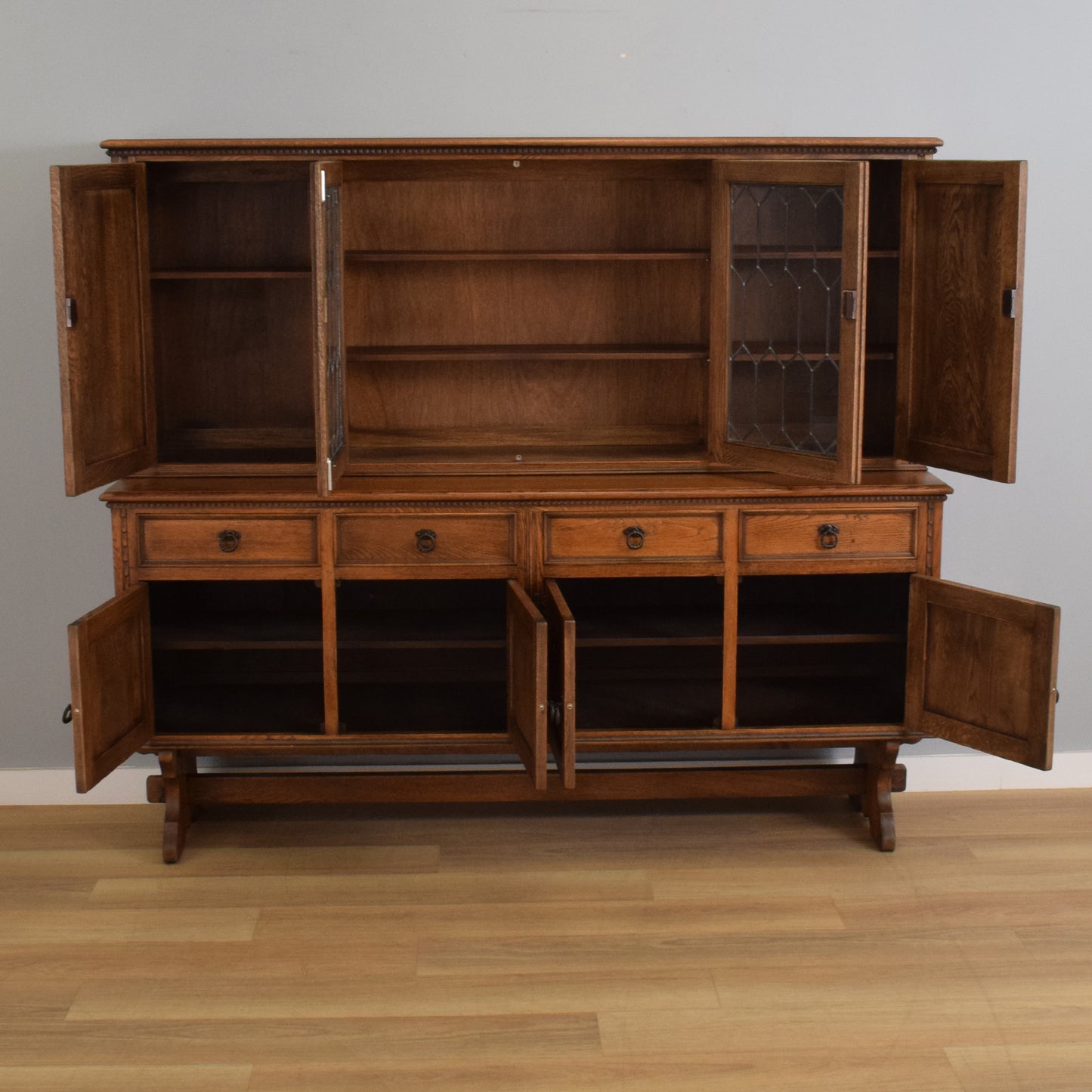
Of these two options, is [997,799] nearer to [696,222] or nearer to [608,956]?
[608,956]

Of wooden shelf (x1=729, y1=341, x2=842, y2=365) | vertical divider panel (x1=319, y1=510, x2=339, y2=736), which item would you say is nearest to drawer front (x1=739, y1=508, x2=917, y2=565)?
wooden shelf (x1=729, y1=341, x2=842, y2=365)

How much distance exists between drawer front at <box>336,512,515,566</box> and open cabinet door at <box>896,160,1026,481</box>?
94 centimetres

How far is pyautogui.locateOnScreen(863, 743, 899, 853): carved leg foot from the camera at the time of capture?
10.3 ft

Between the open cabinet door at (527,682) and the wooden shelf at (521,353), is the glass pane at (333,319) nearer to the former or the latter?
the wooden shelf at (521,353)

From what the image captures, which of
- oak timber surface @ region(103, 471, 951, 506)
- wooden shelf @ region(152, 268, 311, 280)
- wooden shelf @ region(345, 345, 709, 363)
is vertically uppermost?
wooden shelf @ region(152, 268, 311, 280)

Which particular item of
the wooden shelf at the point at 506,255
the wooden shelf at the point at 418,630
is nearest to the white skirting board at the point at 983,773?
the wooden shelf at the point at 418,630

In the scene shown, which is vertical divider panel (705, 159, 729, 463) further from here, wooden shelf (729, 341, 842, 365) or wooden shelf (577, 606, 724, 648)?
wooden shelf (577, 606, 724, 648)

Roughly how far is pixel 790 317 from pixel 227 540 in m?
1.32

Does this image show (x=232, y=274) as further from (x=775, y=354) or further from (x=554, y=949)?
(x=554, y=949)

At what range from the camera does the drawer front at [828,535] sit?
303 cm

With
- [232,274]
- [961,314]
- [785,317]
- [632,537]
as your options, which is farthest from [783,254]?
[232,274]

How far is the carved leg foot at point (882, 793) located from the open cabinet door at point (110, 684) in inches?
63.7

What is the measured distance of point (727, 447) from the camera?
125 inches

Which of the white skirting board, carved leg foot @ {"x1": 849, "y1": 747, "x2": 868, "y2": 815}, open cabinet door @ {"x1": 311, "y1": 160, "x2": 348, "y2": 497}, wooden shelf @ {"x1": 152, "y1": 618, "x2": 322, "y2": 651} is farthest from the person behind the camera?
the white skirting board
